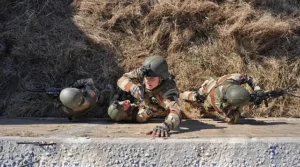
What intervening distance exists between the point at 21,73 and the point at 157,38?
6.85 feet

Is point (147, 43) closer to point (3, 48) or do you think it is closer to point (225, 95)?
point (225, 95)

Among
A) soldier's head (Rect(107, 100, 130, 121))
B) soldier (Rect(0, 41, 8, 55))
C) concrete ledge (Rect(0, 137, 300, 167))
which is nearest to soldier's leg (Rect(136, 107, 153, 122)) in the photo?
soldier's head (Rect(107, 100, 130, 121))

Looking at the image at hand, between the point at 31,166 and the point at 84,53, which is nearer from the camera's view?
the point at 31,166

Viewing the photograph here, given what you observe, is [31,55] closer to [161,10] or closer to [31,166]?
[161,10]

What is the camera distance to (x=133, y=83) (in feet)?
16.5

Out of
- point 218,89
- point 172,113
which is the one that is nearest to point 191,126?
point 172,113

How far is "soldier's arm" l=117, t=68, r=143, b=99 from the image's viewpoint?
4895mm

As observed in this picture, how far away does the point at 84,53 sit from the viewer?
6.06m

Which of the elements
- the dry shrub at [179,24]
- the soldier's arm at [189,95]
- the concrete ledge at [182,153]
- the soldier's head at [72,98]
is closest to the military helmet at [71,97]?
the soldier's head at [72,98]

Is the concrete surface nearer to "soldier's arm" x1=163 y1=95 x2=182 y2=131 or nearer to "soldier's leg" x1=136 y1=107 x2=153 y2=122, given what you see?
"soldier's arm" x1=163 y1=95 x2=182 y2=131

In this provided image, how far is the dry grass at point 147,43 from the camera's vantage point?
5.86 m

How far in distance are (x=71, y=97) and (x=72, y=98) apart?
17 mm

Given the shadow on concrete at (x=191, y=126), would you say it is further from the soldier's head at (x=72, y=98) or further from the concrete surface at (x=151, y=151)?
the soldier's head at (x=72, y=98)

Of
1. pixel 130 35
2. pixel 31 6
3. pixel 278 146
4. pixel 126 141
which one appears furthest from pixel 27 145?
pixel 31 6
